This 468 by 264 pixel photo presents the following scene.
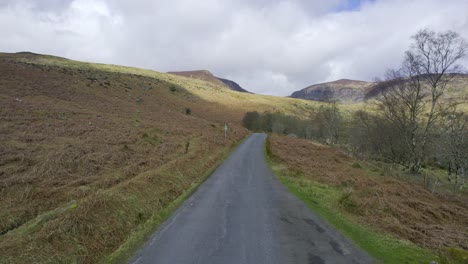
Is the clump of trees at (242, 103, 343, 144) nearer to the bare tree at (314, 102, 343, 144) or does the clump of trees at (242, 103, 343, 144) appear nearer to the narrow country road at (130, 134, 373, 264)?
the bare tree at (314, 102, 343, 144)

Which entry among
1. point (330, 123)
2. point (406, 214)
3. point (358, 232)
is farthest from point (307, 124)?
point (358, 232)

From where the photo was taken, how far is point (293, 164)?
23469mm

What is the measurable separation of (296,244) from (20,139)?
762 inches

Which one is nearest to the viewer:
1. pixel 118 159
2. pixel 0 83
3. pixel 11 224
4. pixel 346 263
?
pixel 346 263

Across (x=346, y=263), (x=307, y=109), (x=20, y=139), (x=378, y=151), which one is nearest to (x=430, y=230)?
(x=346, y=263)

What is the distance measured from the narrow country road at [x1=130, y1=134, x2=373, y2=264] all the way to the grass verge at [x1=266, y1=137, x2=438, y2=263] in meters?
0.40

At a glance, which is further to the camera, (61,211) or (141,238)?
Result: (61,211)

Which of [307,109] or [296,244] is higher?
[307,109]

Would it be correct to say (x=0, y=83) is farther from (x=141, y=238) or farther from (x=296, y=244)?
(x=296, y=244)

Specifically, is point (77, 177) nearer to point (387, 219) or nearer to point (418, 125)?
point (387, 219)

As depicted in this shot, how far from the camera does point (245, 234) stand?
28.6ft

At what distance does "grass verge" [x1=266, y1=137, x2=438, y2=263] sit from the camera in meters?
7.35

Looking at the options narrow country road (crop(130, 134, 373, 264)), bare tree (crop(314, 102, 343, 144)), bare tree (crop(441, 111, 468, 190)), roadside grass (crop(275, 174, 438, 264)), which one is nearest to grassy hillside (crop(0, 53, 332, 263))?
narrow country road (crop(130, 134, 373, 264))

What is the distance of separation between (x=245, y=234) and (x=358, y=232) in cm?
349
